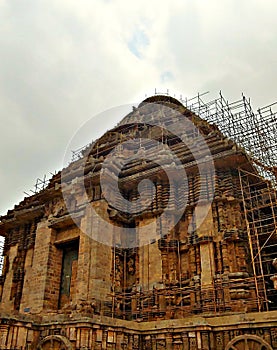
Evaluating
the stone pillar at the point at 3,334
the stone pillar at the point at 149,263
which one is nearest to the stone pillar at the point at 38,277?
the stone pillar at the point at 149,263

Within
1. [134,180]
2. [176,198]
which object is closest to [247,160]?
[176,198]

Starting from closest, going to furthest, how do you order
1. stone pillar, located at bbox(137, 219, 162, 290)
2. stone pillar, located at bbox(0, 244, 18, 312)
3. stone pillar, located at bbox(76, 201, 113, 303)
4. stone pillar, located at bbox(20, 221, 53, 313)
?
1. stone pillar, located at bbox(76, 201, 113, 303)
2. stone pillar, located at bbox(137, 219, 162, 290)
3. stone pillar, located at bbox(20, 221, 53, 313)
4. stone pillar, located at bbox(0, 244, 18, 312)

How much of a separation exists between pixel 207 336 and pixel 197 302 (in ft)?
13.2

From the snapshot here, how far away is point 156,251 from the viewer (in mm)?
19922

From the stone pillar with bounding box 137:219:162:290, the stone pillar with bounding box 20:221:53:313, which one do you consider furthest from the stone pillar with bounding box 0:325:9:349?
the stone pillar with bounding box 137:219:162:290

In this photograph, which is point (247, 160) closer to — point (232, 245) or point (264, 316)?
point (232, 245)

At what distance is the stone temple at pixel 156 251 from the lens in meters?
14.4

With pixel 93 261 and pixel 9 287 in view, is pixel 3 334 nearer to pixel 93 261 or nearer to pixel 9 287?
pixel 93 261

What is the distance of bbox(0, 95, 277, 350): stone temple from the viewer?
14.4 metres

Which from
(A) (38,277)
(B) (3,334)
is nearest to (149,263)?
(A) (38,277)

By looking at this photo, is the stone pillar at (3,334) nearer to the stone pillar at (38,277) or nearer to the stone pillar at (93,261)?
Answer: the stone pillar at (93,261)

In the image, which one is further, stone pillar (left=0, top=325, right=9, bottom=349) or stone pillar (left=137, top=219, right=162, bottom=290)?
stone pillar (left=137, top=219, right=162, bottom=290)

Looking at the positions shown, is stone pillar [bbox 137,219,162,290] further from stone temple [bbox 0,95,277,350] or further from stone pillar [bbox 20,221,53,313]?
stone pillar [bbox 20,221,53,313]

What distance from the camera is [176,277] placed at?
19.2m
